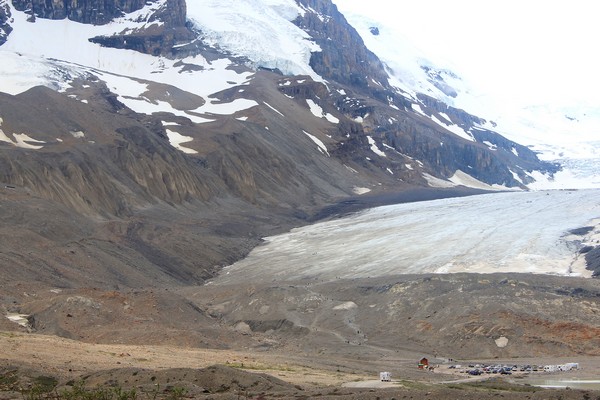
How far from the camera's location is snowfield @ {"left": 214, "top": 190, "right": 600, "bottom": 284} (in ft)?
310

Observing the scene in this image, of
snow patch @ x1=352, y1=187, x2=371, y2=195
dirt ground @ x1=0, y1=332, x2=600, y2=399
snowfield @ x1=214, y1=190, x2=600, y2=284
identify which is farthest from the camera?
snow patch @ x1=352, y1=187, x2=371, y2=195

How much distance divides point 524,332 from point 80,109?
103m

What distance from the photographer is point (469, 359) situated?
60781mm

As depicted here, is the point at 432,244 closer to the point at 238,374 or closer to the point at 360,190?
the point at 238,374

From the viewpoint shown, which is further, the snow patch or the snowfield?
the snow patch

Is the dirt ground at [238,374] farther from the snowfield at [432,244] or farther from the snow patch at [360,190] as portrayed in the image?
the snow patch at [360,190]

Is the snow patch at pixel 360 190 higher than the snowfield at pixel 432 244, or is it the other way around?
the snowfield at pixel 432 244

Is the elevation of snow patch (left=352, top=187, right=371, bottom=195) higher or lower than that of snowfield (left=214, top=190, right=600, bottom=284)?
lower

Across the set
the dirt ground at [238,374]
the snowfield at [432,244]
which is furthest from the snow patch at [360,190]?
the dirt ground at [238,374]

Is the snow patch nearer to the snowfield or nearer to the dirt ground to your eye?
the snowfield

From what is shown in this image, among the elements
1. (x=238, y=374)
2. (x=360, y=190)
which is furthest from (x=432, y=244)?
(x=360, y=190)

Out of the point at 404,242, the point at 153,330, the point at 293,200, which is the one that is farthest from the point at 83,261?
the point at 293,200

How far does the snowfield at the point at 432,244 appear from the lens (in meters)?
94.4

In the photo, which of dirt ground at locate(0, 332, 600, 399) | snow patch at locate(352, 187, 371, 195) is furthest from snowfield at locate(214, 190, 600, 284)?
dirt ground at locate(0, 332, 600, 399)
